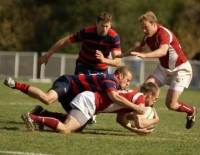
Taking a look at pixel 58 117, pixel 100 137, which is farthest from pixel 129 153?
pixel 58 117

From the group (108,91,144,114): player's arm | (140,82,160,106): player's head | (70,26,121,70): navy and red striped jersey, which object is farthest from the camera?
(70,26,121,70): navy and red striped jersey

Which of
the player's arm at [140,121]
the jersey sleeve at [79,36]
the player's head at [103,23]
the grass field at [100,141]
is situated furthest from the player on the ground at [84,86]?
the jersey sleeve at [79,36]

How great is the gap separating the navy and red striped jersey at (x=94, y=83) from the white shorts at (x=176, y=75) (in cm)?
211

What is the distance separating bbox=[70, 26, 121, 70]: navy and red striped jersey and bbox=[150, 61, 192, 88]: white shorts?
868mm

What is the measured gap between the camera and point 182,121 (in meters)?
15.1

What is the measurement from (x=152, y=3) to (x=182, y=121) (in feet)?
131

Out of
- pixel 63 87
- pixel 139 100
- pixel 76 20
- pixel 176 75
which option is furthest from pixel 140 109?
pixel 76 20

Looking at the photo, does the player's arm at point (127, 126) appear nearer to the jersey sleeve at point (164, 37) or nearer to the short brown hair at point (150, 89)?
the short brown hair at point (150, 89)

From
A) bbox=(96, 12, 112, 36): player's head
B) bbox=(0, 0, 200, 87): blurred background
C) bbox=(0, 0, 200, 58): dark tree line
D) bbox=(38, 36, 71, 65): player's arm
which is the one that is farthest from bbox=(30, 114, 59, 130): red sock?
bbox=(0, 0, 200, 58): dark tree line

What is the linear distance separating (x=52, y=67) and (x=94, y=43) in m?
23.5

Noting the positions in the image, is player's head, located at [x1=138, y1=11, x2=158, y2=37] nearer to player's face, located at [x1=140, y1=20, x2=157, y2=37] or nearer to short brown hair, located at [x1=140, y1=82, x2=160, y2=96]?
player's face, located at [x1=140, y1=20, x2=157, y2=37]

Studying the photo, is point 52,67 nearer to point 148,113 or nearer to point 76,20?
point 76,20

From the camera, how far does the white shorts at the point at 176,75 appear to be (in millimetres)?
13188

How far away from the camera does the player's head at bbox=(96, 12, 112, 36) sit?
12.9 meters
